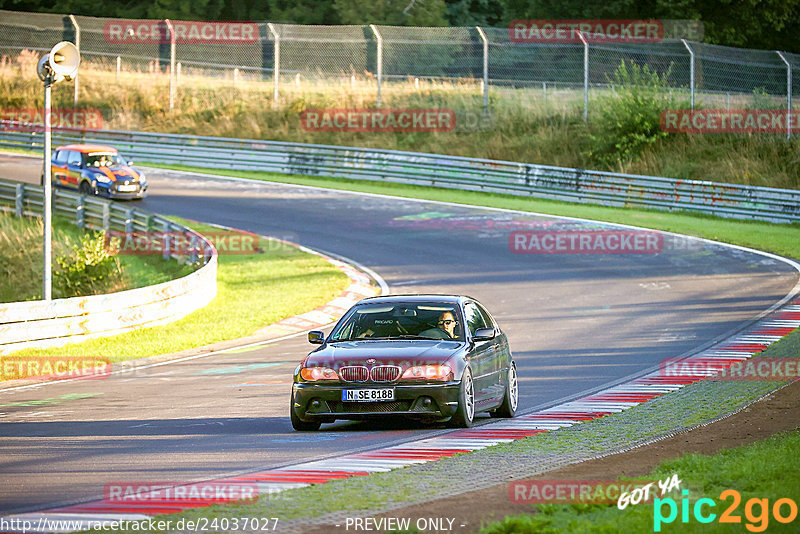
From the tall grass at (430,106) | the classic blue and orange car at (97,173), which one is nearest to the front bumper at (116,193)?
the classic blue and orange car at (97,173)

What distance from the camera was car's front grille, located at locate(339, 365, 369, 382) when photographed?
10.8 meters

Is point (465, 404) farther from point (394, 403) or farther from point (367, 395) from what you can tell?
point (367, 395)

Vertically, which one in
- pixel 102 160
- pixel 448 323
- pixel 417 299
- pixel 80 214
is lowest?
pixel 80 214

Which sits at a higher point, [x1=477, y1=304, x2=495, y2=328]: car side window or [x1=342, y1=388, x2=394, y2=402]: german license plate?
[x1=477, y1=304, x2=495, y2=328]: car side window

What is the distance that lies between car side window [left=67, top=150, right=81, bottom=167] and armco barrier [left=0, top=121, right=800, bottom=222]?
765cm

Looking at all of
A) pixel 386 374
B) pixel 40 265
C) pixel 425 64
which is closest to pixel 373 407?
pixel 386 374

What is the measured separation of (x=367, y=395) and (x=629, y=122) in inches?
1184

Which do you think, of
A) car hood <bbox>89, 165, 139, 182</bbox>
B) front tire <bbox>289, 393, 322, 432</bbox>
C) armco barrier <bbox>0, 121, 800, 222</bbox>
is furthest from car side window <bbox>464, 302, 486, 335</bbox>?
car hood <bbox>89, 165, 139, 182</bbox>

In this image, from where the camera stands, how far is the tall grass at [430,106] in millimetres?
37250

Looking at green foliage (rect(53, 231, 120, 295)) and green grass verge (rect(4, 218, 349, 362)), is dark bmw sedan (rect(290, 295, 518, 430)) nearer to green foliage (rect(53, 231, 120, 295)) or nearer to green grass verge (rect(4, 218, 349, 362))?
green grass verge (rect(4, 218, 349, 362))

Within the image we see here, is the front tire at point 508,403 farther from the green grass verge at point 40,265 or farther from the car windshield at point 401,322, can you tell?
the green grass verge at point 40,265

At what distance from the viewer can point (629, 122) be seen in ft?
128

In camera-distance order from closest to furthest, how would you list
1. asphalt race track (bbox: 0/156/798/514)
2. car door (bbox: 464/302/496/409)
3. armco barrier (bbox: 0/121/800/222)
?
asphalt race track (bbox: 0/156/798/514), car door (bbox: 464/302/496/409), armco barrier (bbox: 0/121/800/222)

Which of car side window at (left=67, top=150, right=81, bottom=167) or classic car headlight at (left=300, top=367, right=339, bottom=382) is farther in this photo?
car side window at (left=67, top=150, right=81, bottom=167)
